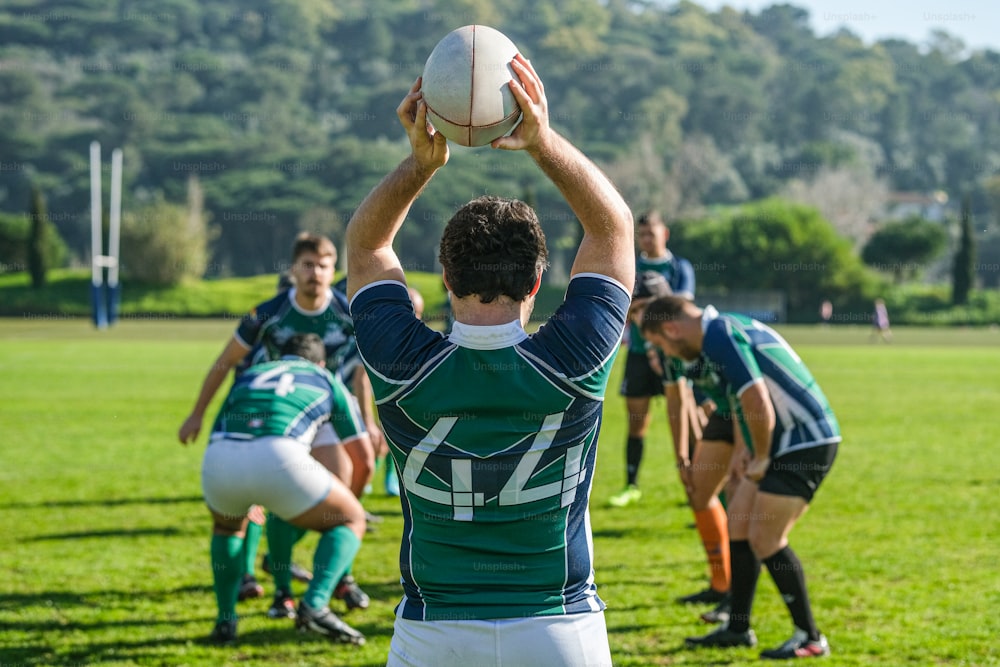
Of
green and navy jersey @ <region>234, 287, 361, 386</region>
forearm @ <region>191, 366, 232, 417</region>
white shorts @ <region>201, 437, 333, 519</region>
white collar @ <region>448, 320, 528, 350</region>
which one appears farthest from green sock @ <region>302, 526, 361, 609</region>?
white collar @ <region>448, 320, 528, 350</region>

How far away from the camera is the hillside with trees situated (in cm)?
10625

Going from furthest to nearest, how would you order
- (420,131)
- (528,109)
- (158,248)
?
(158,248) → (420,131) → (528,109)

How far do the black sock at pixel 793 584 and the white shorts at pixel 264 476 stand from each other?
96.3 inches

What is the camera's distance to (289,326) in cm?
761

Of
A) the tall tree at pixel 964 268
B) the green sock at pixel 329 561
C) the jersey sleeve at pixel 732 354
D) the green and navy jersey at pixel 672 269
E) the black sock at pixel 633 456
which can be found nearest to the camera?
the jersey sleeve at pixel 732 354

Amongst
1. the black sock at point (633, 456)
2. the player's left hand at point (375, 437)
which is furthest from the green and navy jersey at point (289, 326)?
the black sock at point (633, 456)

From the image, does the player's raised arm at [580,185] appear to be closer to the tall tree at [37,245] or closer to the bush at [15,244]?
the tall tree at [37,245]

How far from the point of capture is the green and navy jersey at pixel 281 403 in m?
5.93

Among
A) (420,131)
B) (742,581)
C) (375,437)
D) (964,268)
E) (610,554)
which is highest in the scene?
(964,268)

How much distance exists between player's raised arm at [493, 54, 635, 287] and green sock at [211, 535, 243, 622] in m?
3.89

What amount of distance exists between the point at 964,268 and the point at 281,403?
66.0 m

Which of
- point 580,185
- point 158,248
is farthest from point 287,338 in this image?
point 158,248

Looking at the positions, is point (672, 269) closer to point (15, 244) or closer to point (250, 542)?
point (250, 542)

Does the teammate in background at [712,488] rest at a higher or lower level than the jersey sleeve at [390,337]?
lower
